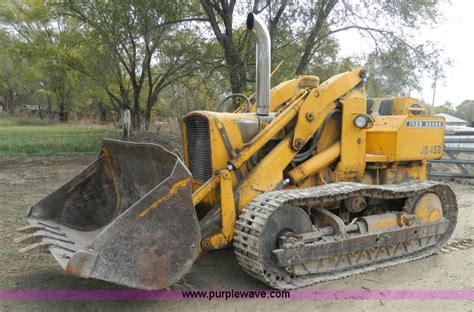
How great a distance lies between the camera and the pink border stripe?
12.1 ft

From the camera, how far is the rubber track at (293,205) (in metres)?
3.66

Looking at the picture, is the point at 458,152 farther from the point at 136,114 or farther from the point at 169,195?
the point at 136,114

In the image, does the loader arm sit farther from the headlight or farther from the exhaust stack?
the exhaust stack

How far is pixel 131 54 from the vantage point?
18.3 metres

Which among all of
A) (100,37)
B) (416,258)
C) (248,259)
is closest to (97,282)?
(248,259)

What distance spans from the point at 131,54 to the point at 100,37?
5.48m

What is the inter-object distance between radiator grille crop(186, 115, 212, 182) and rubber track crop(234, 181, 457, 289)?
70 centimetres

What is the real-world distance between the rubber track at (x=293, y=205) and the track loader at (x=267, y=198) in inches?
0.5

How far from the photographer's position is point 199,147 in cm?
441

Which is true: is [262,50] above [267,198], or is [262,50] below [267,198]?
above

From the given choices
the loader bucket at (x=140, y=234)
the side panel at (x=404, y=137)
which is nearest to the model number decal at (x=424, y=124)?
the side panel at (x=404, y=137)

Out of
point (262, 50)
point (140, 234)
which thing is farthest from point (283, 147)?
point (140, 234)

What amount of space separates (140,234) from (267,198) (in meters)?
1.25

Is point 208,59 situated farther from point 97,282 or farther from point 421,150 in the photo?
point 97,282
